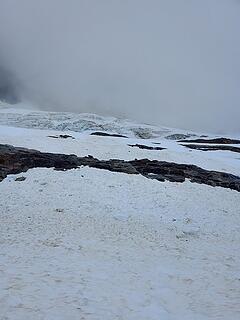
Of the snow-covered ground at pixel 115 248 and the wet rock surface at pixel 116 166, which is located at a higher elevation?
the wet rock surface at pixel 116 166

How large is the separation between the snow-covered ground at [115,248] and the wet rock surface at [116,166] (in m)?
1.52

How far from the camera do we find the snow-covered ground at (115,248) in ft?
34.7

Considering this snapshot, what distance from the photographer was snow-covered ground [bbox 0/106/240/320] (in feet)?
34.7

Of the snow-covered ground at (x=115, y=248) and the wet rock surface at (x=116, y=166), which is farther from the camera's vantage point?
the wet rock surface at (x=116, y=166)

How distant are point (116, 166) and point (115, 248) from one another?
559 inches

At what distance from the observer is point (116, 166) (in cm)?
A: 2916

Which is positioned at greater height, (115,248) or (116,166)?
(116,166)

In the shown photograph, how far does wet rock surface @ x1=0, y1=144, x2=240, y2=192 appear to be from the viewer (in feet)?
89.4

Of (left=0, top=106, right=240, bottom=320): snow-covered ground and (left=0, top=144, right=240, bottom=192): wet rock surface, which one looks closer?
(left=0, top=106, right=240, bottom=320): snow-covered ground

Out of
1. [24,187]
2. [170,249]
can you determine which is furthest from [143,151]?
[170,249]

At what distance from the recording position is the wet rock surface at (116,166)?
27250 mm

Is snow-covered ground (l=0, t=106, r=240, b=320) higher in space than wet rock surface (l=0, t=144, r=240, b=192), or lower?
lower

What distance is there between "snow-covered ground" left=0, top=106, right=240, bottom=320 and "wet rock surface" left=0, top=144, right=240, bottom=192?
1519 mm

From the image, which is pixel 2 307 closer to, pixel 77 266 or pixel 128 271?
pixel 77 266
